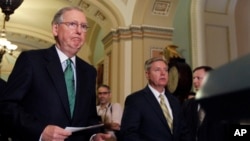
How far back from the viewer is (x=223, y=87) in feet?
0.68

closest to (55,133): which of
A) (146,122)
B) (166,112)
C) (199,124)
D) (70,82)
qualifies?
(70,82)

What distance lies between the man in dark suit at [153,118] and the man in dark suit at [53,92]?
34.9 inches

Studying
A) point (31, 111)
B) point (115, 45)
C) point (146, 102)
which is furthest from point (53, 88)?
point (115, 45)

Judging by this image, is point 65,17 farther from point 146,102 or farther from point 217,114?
point 217,114

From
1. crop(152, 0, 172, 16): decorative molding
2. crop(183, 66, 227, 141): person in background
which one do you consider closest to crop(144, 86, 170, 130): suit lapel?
crop(183, 66, 227, 141): person in background

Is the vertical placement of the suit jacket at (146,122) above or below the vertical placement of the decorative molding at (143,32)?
below

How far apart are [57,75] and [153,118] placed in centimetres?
124

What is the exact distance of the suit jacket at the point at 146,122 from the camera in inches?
104

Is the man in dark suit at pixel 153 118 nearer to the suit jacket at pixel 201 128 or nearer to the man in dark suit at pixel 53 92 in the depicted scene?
the suit jacket at pixel 201 128

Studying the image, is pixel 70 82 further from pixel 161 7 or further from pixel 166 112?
pixel 161 7

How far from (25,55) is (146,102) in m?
1.36

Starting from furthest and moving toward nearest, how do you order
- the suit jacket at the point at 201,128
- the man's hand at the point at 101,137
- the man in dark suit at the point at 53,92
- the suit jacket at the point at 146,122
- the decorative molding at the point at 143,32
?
1. the decorative molding at the point at 143,32
2. the suit jacket at the point at 146,122
3. the suit jacket at the point at 201,128
4. the man's hand at the point at 101,137
5. the man in dark suit at the point at 53,92

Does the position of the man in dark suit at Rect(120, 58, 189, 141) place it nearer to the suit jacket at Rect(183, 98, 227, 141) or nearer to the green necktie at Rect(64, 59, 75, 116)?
the suit jacket at Rect(183, 98, 227, 141)

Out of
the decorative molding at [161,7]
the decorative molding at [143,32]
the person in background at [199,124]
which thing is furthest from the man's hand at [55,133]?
the decorative molding at [161,7]
